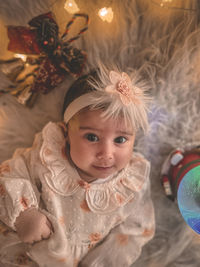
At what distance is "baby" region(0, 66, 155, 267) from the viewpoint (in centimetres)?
93

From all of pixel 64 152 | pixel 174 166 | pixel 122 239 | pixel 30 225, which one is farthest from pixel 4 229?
pixel 174 166

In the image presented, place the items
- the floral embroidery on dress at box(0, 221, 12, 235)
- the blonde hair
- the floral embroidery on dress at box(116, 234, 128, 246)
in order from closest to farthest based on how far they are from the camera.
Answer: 1. the blonde hair
2. the floral embroidery on dress at box(0, 221, 12, 235)
3. the floral embroidery on dress at box(116, 234, 128, 246)

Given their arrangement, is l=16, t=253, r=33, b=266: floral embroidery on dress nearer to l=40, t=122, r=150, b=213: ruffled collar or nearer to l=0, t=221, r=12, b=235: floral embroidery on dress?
l=0, t=221, r=12, b=235: floral embroidery on dress

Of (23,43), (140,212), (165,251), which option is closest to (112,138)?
(140,212)

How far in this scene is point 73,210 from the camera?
105 centimetres

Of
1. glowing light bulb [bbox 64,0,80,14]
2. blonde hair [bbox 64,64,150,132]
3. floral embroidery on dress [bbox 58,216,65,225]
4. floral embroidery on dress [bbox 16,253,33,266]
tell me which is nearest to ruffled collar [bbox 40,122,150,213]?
floral embroidery on dress [bbox 58,216,65,225]

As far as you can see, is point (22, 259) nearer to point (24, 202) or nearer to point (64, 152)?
point (24, 202)

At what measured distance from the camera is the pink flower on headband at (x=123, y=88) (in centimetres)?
91

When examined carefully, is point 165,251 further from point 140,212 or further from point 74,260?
point 74,260

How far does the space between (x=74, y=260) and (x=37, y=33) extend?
934 mm

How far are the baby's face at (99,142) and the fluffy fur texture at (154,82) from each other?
0.92 ft

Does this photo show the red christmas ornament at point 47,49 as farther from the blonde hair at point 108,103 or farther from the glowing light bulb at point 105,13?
the blonde hair at point 108,103

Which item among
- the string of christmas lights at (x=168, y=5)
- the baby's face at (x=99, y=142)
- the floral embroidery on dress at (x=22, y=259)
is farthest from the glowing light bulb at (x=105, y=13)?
the floral embroidery on dress at (x=22, y=259)

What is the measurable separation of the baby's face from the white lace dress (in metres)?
0.12
